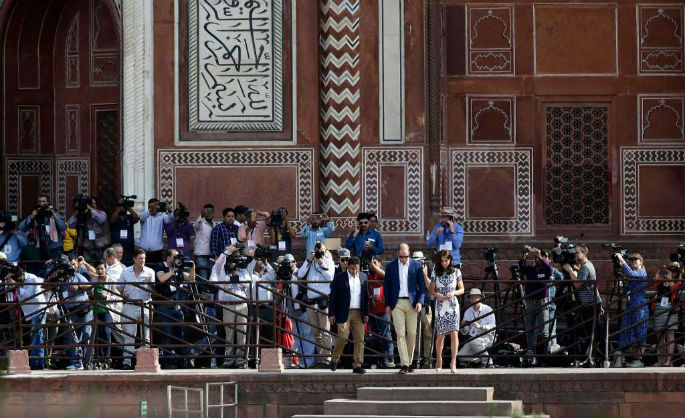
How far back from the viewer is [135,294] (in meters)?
23.1

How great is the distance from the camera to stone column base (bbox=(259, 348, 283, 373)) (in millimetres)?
21844

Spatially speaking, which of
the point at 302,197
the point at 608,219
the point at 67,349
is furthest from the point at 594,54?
Answer: the point at 67,349

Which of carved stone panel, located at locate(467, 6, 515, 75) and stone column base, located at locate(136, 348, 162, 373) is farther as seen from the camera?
carved stone panel, located at locate(467, 6, 515, 75)

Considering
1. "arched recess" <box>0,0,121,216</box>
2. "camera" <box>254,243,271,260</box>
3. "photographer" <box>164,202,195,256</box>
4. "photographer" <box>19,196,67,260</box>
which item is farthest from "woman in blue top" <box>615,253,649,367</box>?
"arched recess" <box>0,0,121,216</box>

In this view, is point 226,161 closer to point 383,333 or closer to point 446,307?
point 383,333

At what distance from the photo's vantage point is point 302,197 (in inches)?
Result: 1088

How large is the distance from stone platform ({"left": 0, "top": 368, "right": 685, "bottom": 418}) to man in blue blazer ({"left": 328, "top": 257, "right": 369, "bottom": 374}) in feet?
0.94

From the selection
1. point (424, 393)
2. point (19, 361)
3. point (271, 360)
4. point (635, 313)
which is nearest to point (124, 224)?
point (19, 361)

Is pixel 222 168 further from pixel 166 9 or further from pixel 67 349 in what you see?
pixel 67 349

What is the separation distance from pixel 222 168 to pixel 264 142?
76 centimetres

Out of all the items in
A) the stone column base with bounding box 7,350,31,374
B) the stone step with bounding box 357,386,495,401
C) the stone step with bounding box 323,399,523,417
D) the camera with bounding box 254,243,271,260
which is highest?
the camera with bounding box 254,243,271,260

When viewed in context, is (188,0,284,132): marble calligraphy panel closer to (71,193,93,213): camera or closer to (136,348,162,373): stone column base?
(71,193,93,213): camera

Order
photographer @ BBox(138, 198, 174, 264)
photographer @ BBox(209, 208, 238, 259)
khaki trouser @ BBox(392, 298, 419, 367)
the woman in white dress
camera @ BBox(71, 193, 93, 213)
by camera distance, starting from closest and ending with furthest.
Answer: khaki trouser @ BBox(392, 298, 419, 367), the woman in white dress, photographer @ BBox(209, 208, 238, 259), camera @ BBox(71, 193, 93, 213), photographer @ BBox(138, 198, 174, 264)

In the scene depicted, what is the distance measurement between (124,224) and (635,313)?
775 centimetres
